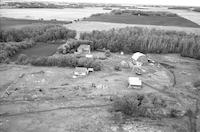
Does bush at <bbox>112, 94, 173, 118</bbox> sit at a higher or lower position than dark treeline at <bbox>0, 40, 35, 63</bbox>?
lower

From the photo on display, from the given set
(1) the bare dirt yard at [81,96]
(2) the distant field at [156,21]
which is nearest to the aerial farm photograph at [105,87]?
(1) the bare dirt yard at [81,96]

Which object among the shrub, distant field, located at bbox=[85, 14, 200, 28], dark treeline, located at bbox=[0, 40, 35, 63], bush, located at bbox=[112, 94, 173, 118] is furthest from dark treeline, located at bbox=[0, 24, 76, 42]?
bush, located at bbox=[112, 94, 173, 118]

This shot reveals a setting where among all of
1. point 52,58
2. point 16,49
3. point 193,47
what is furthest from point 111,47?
point 16,49

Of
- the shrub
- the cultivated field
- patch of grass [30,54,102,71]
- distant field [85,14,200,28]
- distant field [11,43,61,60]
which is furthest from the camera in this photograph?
the cultivated field

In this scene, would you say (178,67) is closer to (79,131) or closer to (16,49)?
(79,131)

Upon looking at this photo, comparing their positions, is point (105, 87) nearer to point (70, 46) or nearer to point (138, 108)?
point (138, 108)

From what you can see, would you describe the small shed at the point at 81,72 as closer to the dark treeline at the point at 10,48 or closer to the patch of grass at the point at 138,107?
the patch of grass at the point at 138,107

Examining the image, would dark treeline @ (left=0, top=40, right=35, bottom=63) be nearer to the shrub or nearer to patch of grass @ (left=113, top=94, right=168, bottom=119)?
the shrub
